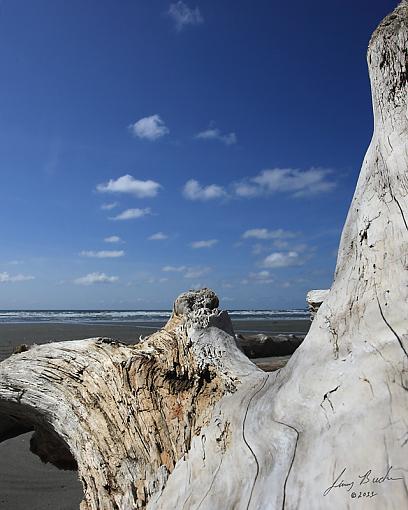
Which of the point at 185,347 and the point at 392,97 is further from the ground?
the point at 392,97

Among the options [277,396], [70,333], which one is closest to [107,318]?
[70,333]

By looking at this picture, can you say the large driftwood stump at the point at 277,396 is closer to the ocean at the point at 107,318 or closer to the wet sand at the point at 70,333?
the wet sand at the point at 70,333

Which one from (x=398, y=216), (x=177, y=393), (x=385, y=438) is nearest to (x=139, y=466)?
(x=177, y=393)

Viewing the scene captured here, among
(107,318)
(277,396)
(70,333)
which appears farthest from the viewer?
(107,318)

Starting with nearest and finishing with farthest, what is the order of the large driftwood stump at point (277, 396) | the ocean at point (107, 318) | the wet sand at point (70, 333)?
the large driftwood stump at point (277, 396)
the wet sand at point (70, 333)
the ocean at point (107, 318)

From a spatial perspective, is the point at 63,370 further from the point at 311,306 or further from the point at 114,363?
the point at 311,306

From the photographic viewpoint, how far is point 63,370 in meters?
3.00

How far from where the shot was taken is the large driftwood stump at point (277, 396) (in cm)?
139

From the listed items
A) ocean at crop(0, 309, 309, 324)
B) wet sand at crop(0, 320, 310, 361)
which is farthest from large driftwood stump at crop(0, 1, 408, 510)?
ocean at crop(0, 309, 309, 324)

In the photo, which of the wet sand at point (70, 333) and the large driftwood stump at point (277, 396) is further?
the wet sand at point (70, 333)

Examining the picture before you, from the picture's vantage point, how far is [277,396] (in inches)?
70.5

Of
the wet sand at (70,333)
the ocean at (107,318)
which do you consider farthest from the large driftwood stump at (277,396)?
the ocean at (107,318)

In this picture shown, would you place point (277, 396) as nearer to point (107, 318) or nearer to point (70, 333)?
point (70, 333)

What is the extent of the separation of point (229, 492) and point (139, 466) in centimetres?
76
